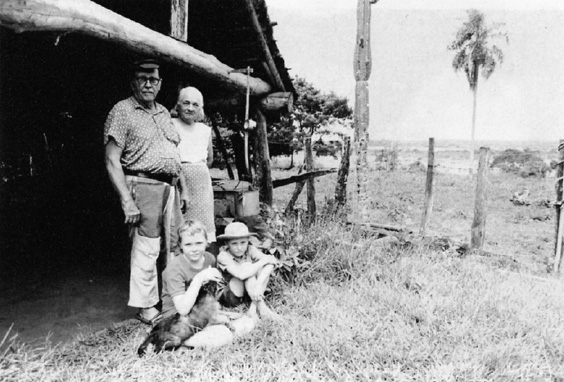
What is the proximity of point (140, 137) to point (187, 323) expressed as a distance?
1.46 meters

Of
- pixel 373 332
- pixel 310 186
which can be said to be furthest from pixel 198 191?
pixel 310 186

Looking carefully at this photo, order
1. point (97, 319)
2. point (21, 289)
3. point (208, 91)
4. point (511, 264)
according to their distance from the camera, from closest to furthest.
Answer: point (97, 319)
point (21, 289)
point (511, 264)
point (208, 91)

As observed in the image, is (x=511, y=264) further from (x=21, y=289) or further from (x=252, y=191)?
(x=21, y=289)

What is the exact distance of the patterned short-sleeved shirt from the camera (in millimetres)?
3326

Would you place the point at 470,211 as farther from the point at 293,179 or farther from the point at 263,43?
the point at 263,43

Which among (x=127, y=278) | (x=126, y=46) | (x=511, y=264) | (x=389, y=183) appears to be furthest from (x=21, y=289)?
(x=389, y=183)

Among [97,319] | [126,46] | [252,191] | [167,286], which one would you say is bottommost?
[97,319]

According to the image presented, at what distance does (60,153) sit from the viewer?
8.16m

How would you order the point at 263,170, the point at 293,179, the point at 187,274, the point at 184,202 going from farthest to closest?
the point at 293,179 → the point at 263,170 → the point at 184,202 → the point at 187,274

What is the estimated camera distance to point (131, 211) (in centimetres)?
330

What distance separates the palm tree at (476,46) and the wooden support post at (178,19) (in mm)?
24193

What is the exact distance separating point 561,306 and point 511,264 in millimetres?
1514

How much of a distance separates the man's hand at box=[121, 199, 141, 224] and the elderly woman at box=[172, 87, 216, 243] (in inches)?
27.3

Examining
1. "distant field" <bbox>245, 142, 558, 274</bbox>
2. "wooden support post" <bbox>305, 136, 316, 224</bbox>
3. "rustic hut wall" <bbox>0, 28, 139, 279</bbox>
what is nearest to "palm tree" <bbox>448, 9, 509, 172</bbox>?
"distant field" <bbox>245, 142, 558, 274</bbox>
